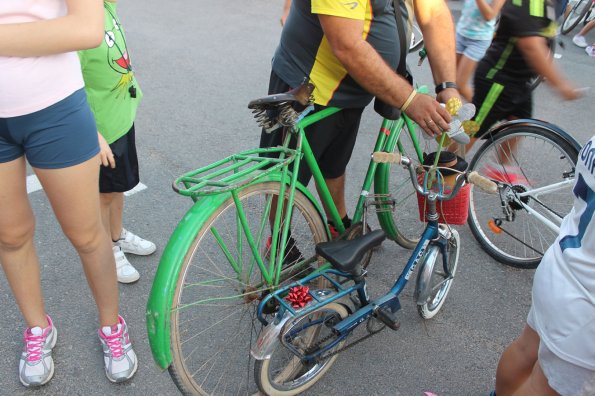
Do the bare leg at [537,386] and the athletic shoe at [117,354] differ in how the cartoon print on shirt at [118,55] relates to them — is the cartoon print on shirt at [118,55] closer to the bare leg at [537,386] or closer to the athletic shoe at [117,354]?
the athletic shoe at [117,354]

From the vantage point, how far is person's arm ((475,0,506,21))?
123 inches

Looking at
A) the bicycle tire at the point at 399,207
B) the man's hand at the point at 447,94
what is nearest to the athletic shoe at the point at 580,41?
the bicycle tire at the point at 399,207

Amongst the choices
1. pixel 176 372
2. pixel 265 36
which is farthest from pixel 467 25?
pixel 265 36

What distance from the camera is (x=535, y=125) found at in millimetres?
2807

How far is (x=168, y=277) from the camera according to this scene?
1.67 meters

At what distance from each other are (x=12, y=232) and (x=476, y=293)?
2.19 meters

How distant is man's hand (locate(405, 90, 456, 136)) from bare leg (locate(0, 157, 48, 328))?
4.49 ft

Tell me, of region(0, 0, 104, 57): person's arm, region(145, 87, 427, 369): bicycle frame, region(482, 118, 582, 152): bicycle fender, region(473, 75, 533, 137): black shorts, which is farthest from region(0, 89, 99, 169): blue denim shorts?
region(473, 75, 533, 137): black shorts

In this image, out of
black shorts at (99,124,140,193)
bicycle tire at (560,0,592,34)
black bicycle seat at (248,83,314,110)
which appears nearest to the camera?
black bicycle seat at (248,83,314,110)

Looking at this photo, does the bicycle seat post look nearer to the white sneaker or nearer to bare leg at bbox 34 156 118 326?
bare leg at bbox 34 156 118 326

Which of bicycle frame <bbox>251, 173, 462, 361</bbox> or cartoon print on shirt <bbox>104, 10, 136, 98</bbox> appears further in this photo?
cartoon print on shirt <bbox>104, 10, 136, 98</bbox>

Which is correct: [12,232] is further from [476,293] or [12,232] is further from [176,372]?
[476,293]

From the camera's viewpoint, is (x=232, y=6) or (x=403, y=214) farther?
(x=232, y=6)

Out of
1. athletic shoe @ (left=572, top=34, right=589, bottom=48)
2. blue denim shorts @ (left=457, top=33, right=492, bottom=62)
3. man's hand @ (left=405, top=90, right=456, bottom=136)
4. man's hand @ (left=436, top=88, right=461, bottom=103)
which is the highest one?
man's hand @ (left=405, top=90, right=456, bottom=136)
